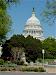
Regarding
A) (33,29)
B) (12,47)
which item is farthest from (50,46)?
(33,29)

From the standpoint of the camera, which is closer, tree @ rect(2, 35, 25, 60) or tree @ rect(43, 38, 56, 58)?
tree @ rect(2, 35, 25, 60)

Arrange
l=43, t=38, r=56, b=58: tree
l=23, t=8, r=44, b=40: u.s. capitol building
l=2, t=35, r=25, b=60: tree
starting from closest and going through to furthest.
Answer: l=2, t=35, r=25, b=60: tree < l=43, t=38, r=56, b=58: tree < l=23, t=8, r=44, b=40: u.s. capitol building

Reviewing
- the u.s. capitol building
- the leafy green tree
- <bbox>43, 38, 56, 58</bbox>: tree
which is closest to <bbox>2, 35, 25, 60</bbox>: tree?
the leafy green tree

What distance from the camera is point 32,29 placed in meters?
128

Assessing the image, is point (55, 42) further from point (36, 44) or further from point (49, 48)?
point (36, 44)

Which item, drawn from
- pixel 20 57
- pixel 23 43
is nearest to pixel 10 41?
pixel 23 43

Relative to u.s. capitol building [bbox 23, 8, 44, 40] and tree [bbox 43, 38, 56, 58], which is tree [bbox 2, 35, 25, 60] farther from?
u.s. capitol building [bbox 23, 8, 44, 40]

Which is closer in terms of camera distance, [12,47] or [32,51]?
[12,47]

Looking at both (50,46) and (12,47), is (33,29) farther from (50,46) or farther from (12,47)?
(12,47)

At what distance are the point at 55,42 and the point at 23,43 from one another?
31.7m

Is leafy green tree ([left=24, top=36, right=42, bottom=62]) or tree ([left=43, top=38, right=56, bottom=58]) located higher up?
tree ([left=43, top=38, right=56, bottom=58])

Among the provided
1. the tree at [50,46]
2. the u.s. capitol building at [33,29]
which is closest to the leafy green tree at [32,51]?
the tree at [50,46]

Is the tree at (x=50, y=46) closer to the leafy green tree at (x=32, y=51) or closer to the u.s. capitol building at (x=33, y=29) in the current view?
the leafy green tree at (x=32, y=51)

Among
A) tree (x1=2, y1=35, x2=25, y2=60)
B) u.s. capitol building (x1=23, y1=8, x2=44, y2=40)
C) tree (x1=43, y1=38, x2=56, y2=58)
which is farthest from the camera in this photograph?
u.s. capitol building (x1=23, y1=8, x2=44, y2=40)
